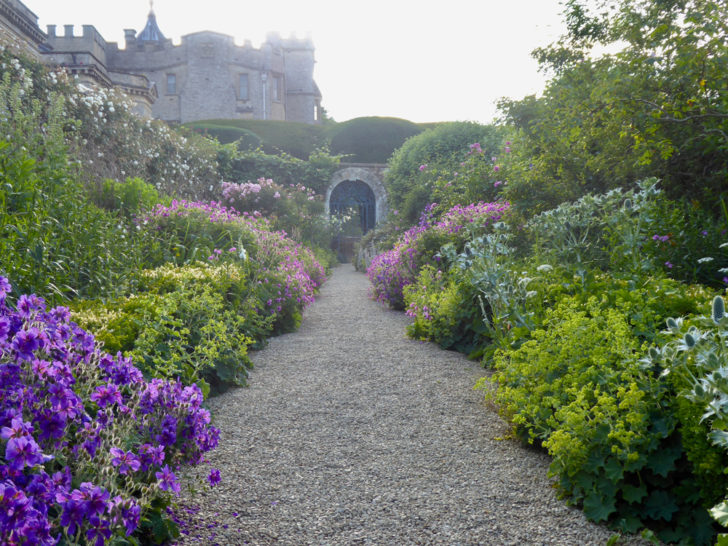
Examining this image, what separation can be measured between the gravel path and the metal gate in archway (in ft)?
57.1

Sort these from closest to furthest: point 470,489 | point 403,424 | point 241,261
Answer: point 470,489 → point 403,424 → point 241,261

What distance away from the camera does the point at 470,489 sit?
2.52 metres

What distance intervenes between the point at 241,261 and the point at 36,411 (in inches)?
181

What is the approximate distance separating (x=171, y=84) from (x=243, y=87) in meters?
4.45

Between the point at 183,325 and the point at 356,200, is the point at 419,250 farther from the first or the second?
the point at 356,200

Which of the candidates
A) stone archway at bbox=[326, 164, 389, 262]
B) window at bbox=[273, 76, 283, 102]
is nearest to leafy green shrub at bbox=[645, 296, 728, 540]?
stone archway at bbox=[326, 164, 389, 262]

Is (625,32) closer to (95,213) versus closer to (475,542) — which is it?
(475,542)

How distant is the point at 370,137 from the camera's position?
23.9m

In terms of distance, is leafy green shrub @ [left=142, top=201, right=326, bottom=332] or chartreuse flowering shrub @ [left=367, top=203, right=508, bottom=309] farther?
chartreuse flowering shrub @ [left=367, top=203, right=508, bottom=309]

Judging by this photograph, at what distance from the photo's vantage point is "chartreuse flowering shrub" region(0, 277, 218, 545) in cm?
131

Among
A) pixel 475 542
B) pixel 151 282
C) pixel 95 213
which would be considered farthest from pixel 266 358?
pixel 475 542

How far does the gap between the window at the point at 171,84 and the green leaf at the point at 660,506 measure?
35.6m

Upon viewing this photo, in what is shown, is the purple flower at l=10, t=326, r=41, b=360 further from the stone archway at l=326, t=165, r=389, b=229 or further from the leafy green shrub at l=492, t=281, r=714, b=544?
the stone archway at l=326, t=165, r=389, b=229

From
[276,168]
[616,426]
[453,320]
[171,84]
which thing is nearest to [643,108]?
[453,320]
